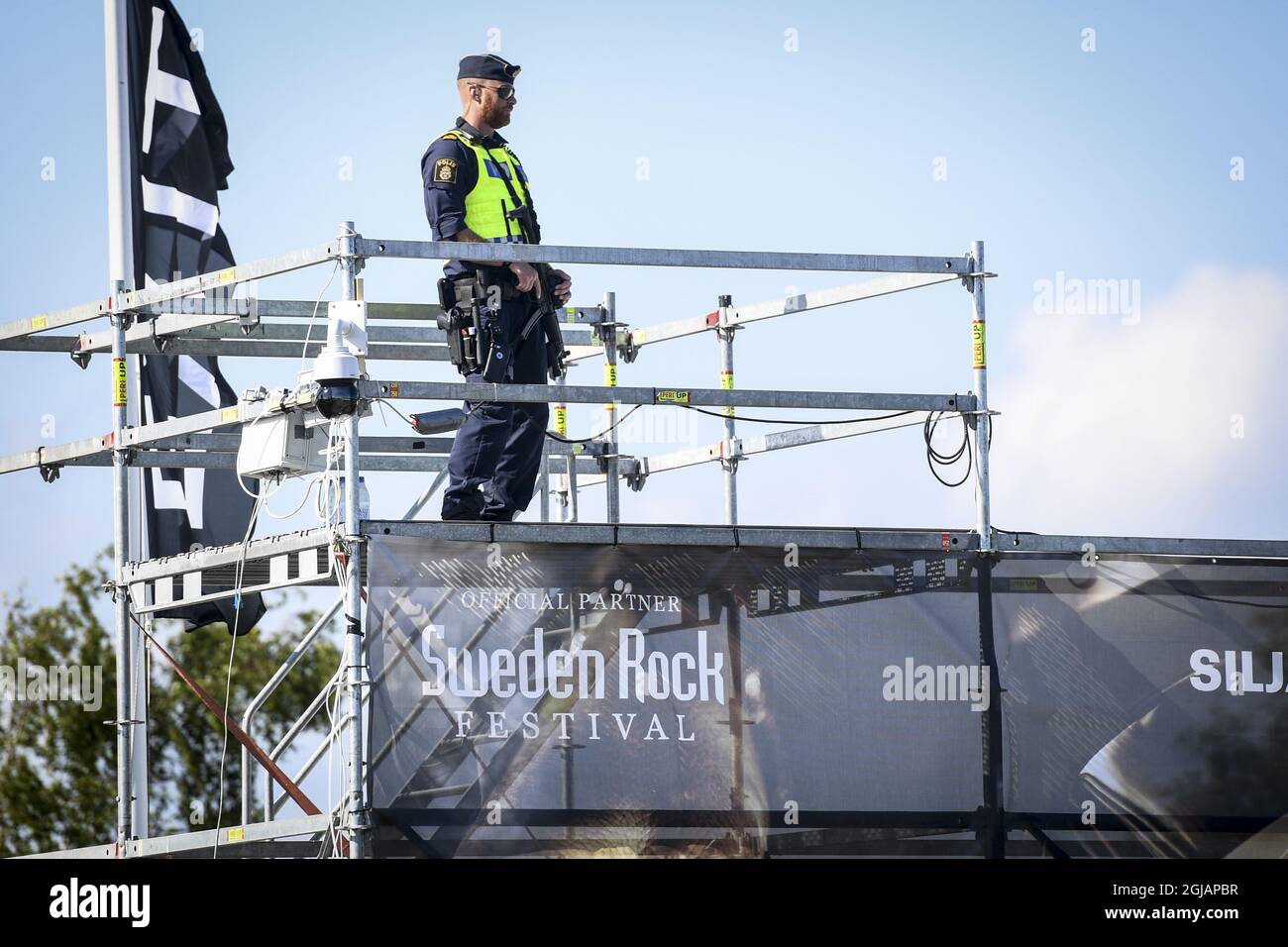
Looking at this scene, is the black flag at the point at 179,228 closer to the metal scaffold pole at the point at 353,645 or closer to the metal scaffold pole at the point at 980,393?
the metal scaffold pole at the point at 353,645

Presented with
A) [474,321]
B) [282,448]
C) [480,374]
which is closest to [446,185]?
[474,321]

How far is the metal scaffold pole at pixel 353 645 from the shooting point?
812cm

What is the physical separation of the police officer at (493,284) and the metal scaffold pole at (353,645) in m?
1.28

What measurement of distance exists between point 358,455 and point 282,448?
847 millimetres

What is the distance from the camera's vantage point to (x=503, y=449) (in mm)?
9805

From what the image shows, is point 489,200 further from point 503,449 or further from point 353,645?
point 353,645

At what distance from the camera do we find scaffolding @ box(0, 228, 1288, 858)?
8445 millimetres

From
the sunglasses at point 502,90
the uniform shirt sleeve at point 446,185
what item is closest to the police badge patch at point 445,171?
the uniform shirt sleeve at point 446,185

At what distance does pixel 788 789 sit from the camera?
28.8ft

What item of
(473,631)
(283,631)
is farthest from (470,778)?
(283,631)

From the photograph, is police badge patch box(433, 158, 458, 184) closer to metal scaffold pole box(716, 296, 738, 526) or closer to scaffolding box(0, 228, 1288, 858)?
scaffolding box(0, 228, 1288, 858)
